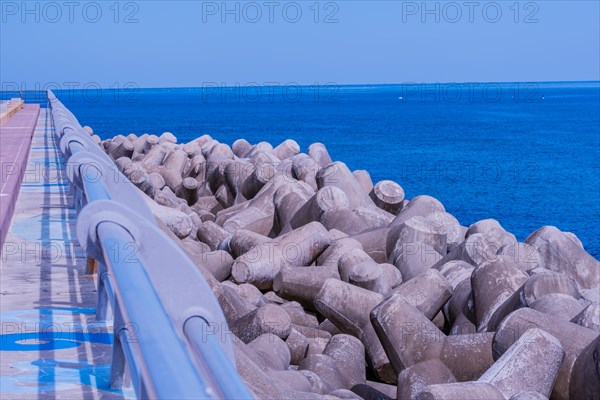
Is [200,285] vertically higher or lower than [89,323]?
higher

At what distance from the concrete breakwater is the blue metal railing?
78 mm

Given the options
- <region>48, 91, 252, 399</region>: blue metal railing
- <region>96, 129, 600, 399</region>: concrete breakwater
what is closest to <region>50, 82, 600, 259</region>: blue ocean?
<region>96, 129, 600, 399</region>: concrete breakwater

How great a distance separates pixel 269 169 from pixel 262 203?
1.27 m

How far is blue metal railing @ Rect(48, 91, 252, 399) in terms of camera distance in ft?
3.75

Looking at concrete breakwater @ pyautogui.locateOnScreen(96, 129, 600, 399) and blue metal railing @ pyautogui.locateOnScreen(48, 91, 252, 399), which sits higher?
blue metal railing @ pyautogui.locateOnScreen(48, 91, 252, 399)

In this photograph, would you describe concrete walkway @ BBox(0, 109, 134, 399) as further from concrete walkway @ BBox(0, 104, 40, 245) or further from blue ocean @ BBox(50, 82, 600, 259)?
blue ocean @ BBox(50, 82, 600, 259)

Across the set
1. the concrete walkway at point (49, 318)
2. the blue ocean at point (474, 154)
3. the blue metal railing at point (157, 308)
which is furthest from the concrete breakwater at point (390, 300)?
the blue ocean at point (474, 154)

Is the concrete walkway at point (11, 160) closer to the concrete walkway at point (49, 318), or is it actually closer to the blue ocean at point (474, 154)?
the concrete walkway at point (49, 318)

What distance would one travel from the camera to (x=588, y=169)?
3500 centimetres

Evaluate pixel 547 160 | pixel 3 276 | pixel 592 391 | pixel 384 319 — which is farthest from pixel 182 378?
pixel 547 160

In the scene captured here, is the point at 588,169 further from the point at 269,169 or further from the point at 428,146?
the point at 269,169

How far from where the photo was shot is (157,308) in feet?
4.40

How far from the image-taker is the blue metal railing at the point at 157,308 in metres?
1.14

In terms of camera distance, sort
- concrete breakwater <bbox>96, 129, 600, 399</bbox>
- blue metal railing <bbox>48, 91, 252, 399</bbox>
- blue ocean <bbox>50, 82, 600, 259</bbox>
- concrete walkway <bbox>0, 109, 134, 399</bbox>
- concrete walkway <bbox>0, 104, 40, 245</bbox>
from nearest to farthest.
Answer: blue metal railing <bbox>48, 91, 252, 399</bbox>, concrete walkway <bbox>0, 109, 134, 399</bbox>, concrete breakwater <bbox>96, 129, 600, 399</bbox>, concrete walkway <bbox>0, 104, 40, 245</bbox>, blue ocean <bbox>50, 82, 600, 259</bbox>
